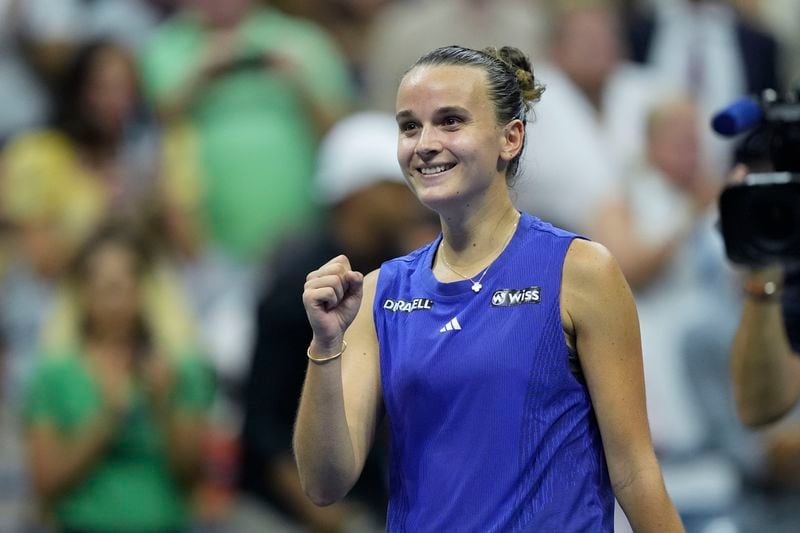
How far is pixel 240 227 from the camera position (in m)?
6.61

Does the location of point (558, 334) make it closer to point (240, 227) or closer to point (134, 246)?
point (134, 246)

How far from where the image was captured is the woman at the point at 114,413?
5289 millimetres

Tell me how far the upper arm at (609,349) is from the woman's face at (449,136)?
31cm

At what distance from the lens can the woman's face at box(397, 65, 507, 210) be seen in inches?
119

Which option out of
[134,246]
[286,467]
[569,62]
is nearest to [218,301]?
[134,246]

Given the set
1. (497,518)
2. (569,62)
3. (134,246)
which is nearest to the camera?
(497,518)

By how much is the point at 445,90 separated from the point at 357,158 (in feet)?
9.21

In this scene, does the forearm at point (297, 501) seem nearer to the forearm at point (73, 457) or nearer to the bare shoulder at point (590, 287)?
the forearm at point (73, 457)

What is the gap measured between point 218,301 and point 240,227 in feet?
1.30

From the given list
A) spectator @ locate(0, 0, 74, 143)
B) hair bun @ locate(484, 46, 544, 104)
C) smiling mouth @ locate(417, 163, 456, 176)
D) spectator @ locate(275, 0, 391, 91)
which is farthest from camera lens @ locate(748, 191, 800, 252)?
spectator @ locate(0, 0, 74, 143)

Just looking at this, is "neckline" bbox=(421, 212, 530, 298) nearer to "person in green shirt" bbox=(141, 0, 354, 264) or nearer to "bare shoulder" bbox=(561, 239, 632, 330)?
"bare shoulder" bbox=(561, 239, 632, 330)

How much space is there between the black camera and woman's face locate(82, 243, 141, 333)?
263cm

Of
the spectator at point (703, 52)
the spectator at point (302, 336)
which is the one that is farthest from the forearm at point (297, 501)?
the spectator at point (703, 52)

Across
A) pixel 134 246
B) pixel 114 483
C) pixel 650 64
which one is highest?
pixel 650 64
